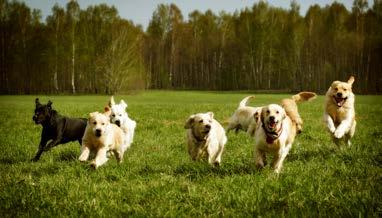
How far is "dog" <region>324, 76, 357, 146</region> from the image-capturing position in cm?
838

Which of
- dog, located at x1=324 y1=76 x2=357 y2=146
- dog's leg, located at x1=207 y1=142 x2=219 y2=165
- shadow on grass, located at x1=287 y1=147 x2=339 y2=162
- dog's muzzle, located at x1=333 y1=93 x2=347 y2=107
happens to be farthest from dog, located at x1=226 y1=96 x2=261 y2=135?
dog's leg, located at x1=207 y1=142 x2=219 y2=165

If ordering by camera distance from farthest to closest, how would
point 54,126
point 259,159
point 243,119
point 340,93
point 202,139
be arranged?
point 243,119, point 54,126, point 340,93, point 202,139, point 259,159

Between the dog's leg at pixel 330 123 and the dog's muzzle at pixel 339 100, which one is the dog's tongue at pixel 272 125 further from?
the dog's muzzle at pixel 339 100

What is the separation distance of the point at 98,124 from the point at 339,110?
173 inches

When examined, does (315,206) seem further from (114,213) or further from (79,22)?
(79,22)

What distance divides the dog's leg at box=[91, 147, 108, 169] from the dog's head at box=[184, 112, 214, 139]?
4.66 feet

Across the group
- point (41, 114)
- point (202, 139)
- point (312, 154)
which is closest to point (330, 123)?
point (312, 154)

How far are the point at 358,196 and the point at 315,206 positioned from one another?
484 millimetres

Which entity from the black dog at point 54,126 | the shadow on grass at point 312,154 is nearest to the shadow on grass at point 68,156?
the black dog at point 54,126

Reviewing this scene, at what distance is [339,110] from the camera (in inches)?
335

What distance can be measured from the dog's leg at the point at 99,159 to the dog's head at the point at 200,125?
1.42 m

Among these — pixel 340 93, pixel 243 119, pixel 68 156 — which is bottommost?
pixel 68 156

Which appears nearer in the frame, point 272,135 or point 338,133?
point 272,135

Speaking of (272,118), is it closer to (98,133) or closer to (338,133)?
(338,133)
